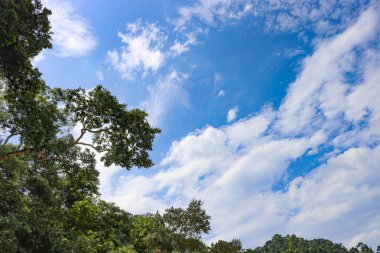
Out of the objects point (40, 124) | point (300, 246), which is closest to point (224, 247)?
point (40, 124)

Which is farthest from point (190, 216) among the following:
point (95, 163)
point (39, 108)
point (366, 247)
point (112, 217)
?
point (366, 247)

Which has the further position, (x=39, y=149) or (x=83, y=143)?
(x=83, y=143)

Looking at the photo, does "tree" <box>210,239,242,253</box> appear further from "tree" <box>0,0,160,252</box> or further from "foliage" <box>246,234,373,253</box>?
"foliage" <box>246,234,373,253</box>

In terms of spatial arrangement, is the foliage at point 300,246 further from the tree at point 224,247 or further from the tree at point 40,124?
the tree at point 40,124

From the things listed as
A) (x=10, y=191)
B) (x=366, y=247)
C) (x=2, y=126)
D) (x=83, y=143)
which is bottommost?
(x=10, y=191)

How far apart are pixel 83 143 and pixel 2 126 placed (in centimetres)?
434

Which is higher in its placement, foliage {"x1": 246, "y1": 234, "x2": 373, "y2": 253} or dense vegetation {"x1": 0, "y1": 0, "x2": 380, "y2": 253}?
foliage {"x1": 246, "y1": 234, "x2": 373, "y2": 253}

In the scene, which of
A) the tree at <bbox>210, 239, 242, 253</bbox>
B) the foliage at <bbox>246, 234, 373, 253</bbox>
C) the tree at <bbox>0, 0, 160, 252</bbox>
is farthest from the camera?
the foliage at <bbox>246, 234, 373, 253</bbox>

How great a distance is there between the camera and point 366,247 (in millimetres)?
147750

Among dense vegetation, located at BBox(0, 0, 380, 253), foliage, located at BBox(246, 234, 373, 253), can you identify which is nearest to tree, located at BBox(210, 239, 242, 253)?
dense vegetation, located at BBox(0, 0, 380, 253)

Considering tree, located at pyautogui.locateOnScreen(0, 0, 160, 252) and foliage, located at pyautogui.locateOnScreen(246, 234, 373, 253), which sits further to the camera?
foliage, located at pyautogui.locateOnScreen(246, 234, 373, 253)

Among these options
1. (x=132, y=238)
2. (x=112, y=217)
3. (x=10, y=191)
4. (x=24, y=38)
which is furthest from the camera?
(x=132, y=238)

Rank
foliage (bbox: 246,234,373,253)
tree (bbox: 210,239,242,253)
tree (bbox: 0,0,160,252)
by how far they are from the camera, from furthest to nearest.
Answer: foliage (bbox: 246,234,373,253) < tree (bbox: 210,239,242,253) < tree (bbox: 0,0,160,252)

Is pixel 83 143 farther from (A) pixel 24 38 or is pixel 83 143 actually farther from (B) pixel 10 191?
(A) pixel 24 38
